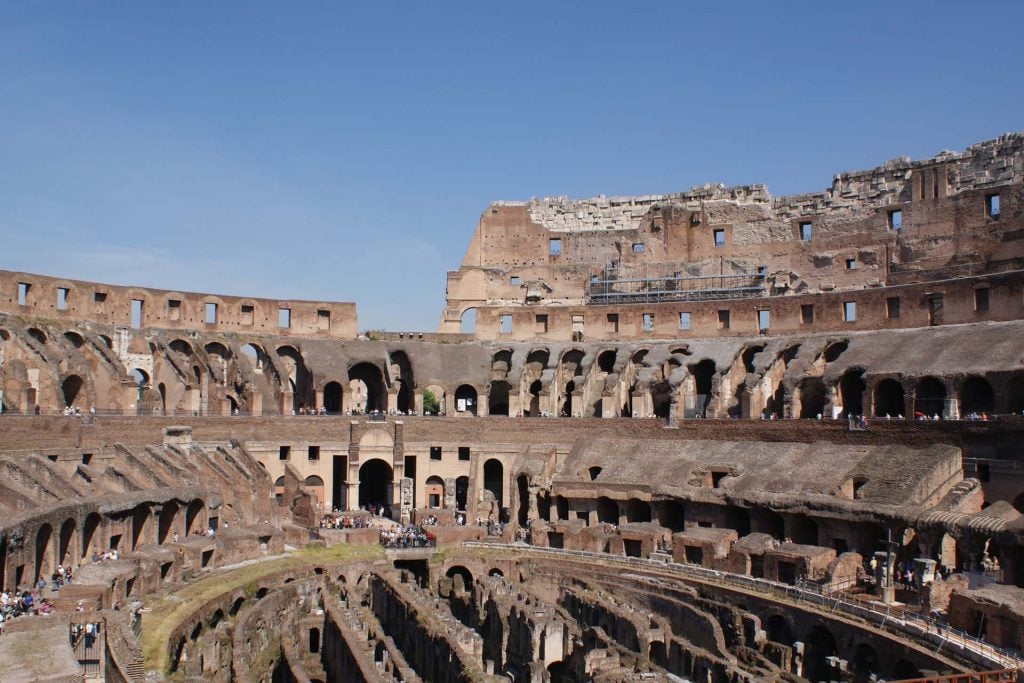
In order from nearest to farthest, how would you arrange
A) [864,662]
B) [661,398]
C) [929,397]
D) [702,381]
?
1. [864,662]
2. [929,397]
3. [661,398]
4. [702,381]

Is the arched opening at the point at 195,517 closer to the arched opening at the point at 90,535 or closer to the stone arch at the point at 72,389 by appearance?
the arched opening at the point at 90,535

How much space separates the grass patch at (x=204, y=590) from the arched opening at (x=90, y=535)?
3331 mm

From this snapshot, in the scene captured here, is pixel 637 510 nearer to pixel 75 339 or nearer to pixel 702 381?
pixel 702 381

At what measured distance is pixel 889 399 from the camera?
41500 mm

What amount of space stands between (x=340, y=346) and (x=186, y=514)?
59.1 ft

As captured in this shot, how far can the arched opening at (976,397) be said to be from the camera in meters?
38.3

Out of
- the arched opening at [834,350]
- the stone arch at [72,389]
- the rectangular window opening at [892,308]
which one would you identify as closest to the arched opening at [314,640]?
the stone arch at [72,389]

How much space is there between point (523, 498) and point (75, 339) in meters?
23.2

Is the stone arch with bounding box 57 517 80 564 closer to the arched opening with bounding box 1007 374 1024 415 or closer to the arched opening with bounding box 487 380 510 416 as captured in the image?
the arched opening with bounding box 487 380 510 416

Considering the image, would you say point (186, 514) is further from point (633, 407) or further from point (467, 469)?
point (633, 407)

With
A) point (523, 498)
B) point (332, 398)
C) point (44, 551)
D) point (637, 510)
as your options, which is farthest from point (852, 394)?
point (44, 551)

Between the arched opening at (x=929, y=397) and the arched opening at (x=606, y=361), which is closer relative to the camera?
the arched opening at (x=929, y=397)

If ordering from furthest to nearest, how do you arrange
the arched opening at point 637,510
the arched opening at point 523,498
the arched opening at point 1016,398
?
the arched opening at point 523,498 < the arched opening at point 637,510 < the arched opening at point 1016,398

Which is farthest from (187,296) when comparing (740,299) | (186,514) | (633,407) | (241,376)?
(740,299)
